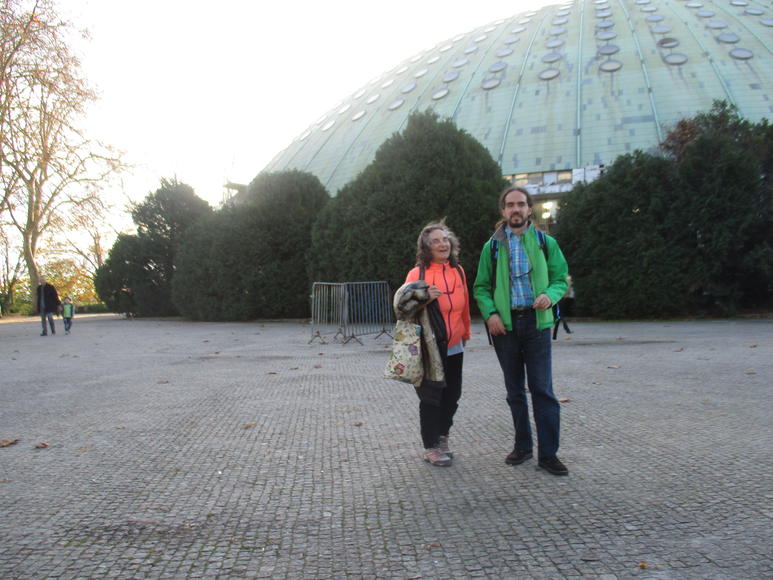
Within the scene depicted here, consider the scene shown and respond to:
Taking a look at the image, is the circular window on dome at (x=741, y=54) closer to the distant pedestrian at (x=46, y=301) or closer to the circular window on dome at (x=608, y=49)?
the circular window on dome at (x=608, y=49)

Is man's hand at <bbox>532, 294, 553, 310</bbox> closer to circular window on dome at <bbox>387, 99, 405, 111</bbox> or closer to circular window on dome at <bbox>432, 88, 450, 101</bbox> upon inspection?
circular window on dome at <bbox>432, 88, 450, 101</bbox>

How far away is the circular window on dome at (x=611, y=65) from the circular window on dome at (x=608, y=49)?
2.81 ft

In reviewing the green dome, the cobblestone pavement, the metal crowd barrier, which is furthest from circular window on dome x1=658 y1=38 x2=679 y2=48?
the cobblestone pavement

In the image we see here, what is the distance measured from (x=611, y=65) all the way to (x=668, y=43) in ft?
12.0

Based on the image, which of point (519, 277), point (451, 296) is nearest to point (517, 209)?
point (519, 277)

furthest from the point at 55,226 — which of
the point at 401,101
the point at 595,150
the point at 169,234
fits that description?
the point at 595,150

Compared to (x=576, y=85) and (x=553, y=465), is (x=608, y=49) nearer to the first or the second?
(x=576, y=85)

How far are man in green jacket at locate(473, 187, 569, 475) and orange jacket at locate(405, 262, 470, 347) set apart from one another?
13 centimetres

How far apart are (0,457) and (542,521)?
379 cm

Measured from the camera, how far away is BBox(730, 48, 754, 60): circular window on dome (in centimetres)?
2650

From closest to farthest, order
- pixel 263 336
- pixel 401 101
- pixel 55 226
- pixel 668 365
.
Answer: pixel 668 365 → pixel 263 336 → pixel 401 101 → pixel 55 226

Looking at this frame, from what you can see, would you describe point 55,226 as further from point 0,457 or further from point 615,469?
point 615,469

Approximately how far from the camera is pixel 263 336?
602 inches

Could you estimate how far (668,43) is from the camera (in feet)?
92.5
